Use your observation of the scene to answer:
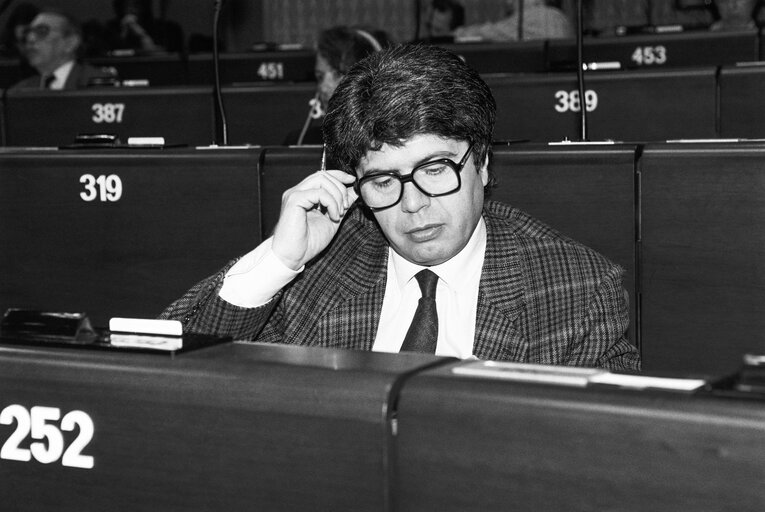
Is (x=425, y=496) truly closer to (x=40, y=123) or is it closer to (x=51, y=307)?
(x=51, y=307)

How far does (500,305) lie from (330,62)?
2309mm

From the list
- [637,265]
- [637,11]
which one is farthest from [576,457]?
[637,11]

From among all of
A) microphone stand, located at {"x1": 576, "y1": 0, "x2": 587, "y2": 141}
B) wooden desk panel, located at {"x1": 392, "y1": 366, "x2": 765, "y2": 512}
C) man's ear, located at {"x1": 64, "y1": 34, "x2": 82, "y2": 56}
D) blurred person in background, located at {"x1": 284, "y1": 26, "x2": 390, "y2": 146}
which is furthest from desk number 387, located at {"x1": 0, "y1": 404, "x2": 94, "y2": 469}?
man's ear, located at {"x1": 64, "y1": 34, "x2": 82, "y2": 56}

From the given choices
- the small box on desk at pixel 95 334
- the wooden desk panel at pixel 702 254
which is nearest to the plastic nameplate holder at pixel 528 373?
the small box on desk at pixel 95 334

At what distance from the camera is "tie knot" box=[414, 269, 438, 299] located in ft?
5.37

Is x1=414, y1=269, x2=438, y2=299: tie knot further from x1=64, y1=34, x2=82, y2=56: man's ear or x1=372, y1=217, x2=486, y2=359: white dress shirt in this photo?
x1=64, y1=34, x2=82, y2=56: man's ear

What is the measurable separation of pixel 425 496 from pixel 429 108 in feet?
3.25

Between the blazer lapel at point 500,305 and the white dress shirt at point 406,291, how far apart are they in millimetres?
29

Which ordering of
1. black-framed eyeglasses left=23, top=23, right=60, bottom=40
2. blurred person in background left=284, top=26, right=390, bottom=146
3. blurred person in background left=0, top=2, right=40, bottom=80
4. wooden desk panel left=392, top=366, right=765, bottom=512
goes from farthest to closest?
blurred person in background left=0, top=2, right=40, bottom=80 → black-framed eyeglasses left=23, top=23, right=60, bottom=40 → blurred person in background left=284, top=26, right=390, bottom=146 → wooden desk panel left=392, top=366, right=765, bottom=512

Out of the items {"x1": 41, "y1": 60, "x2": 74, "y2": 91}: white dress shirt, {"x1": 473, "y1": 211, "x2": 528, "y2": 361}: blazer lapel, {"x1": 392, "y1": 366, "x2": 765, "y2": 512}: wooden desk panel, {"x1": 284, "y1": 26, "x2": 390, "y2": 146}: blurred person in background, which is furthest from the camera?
{"x1": 41, "y1": 60, "x2": 74, "y2": 91}: white dress shirt

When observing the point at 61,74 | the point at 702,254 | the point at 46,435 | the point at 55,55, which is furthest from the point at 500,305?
the point at 55,55

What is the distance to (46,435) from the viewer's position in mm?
752

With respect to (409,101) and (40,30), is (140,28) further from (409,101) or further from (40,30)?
(409,101)

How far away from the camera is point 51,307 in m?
2.50
